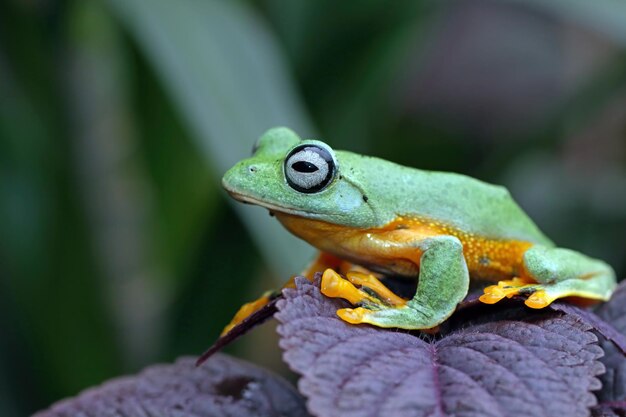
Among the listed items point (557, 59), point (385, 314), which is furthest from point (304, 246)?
point (557, 59)

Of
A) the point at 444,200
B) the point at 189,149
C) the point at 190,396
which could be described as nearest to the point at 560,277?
the point at 444,200

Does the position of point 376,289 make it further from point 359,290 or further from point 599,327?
point 599,327

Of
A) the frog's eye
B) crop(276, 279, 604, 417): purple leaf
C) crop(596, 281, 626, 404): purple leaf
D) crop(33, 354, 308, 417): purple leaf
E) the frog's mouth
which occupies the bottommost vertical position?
crop(33, 354, 308, 417): purple leaf

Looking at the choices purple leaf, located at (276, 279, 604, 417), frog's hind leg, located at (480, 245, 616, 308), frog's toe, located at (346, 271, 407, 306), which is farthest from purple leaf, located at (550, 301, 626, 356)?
frog's toe, located at (346, 271, 407, 306)

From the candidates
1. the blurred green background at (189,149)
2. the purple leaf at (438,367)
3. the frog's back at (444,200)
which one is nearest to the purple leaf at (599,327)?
A: the purple leaf at (438,367)

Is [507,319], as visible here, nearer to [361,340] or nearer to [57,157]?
[361,340]

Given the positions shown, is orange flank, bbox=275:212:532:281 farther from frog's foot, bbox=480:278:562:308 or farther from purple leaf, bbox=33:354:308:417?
purple leaf, bbox=33:354:308:417
